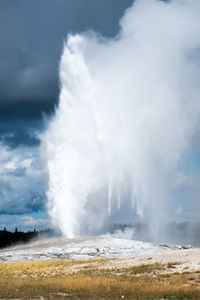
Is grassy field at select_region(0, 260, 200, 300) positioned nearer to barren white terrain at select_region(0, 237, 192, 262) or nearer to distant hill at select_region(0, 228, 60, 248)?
barren white terrain at select_region(0, 237, 192, 262)

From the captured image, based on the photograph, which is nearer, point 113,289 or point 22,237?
point 113,289

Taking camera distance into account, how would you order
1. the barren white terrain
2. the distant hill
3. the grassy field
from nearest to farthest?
the grassy field
the barren white terrain
the distant hill

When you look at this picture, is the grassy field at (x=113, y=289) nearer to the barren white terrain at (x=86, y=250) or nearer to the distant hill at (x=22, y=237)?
the barren white terrain at (x=86, y=250)

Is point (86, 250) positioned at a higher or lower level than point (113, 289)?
higher

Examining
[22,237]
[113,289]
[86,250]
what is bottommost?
[113,289]

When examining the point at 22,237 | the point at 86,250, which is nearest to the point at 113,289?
the point at 86,250

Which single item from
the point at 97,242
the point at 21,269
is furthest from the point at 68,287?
the point at 97,242

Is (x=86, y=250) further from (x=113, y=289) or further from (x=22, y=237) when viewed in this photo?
(x=22, y=237)

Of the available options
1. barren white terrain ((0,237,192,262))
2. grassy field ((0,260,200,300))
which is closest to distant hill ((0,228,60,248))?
barren white terrain ((0,237,192,262))

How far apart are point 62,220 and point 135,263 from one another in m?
42.6

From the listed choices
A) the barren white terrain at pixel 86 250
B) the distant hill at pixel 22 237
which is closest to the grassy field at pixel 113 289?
the barren white terrain at pixel 86 250

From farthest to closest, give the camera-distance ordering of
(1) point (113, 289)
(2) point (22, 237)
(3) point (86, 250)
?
(2) point (22, 237) < (3) point (86, 250) < (1) point (113, 289)

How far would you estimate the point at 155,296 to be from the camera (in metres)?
20.4

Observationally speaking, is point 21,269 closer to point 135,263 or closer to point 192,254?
point 135,263
